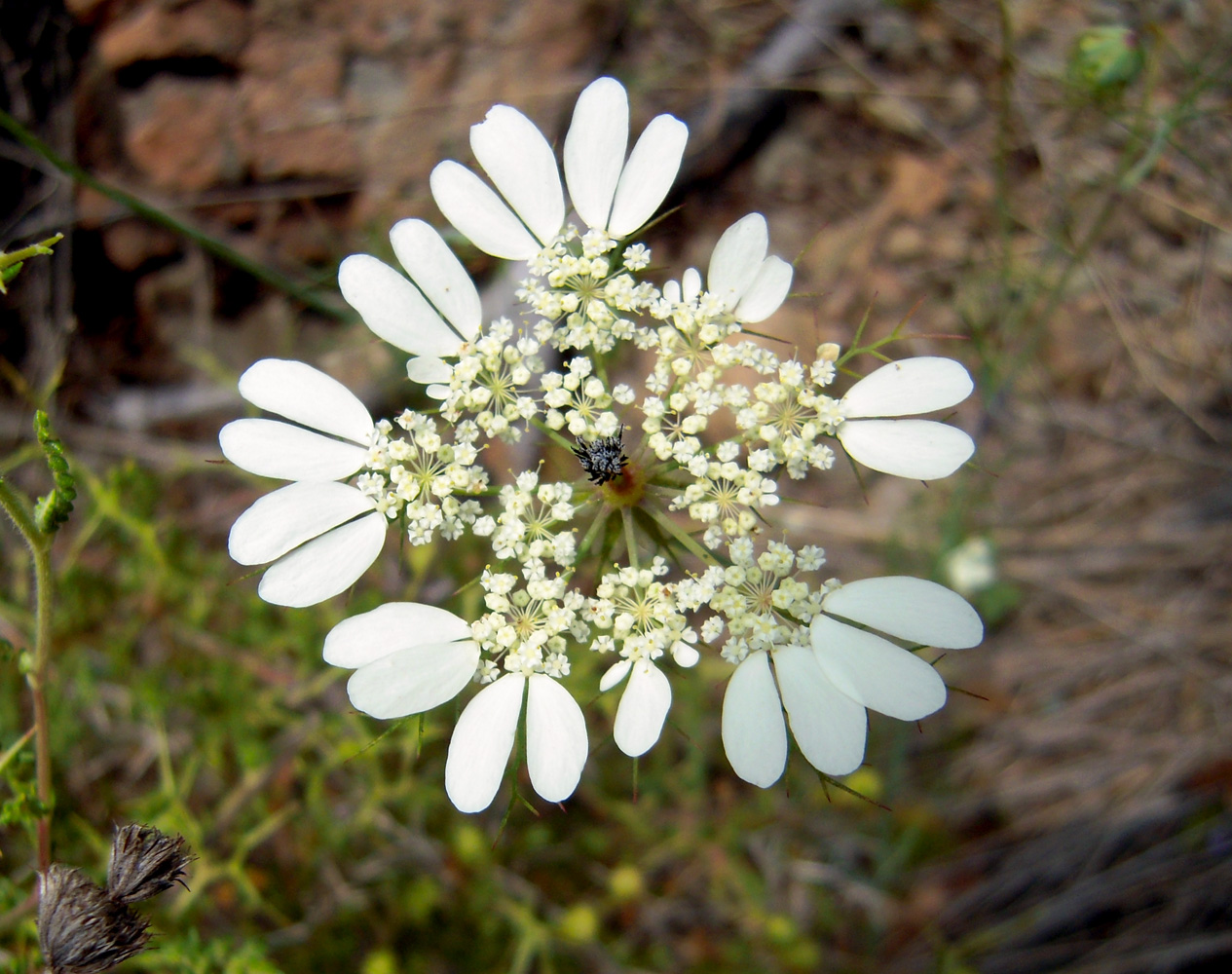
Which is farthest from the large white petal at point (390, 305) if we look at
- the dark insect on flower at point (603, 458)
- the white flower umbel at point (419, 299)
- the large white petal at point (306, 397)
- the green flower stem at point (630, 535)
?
the green flower stem at point (630, 535)

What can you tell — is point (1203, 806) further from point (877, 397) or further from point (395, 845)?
point (395, 845)

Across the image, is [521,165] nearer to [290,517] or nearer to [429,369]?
[429,369]

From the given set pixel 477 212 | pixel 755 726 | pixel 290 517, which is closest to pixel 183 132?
pixel 477 212

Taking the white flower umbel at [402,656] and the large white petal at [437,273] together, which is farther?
the large white petal at [437,273]

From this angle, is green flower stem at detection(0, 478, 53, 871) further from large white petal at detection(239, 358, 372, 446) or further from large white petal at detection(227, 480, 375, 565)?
large white petal at detection(239, 358, 372, 446)

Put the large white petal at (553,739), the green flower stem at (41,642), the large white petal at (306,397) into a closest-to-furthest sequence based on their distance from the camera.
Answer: the green flower stem at (41,642) → the large white petal at (553,739) → the large white petal at (306,397)

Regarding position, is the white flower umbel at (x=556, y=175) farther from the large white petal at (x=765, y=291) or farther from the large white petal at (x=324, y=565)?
the large white petal at (x=324, y=565)
